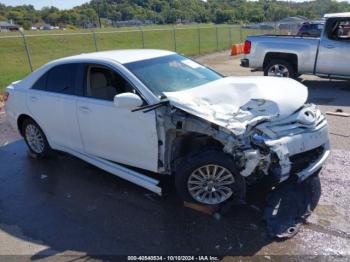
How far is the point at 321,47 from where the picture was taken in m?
Answer: 10.3

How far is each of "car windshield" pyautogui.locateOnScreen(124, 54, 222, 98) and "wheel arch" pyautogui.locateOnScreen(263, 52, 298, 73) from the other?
20.0ft

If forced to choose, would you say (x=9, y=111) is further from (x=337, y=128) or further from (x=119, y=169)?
(x=337, y=128)

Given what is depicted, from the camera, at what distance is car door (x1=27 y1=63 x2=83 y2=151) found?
203 inches

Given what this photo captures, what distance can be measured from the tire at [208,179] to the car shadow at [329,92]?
5.91m

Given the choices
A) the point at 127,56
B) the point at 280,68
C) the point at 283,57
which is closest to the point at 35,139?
the point at 127,56

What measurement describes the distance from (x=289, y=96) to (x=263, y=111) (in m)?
0.52

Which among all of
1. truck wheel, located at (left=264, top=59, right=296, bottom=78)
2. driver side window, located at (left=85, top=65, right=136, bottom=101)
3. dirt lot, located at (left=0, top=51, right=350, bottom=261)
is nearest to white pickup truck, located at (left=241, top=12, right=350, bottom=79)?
truck wheel, located at (left=264, top=59, right=296, bottom=78)

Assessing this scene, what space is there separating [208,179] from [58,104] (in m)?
A: 2.41

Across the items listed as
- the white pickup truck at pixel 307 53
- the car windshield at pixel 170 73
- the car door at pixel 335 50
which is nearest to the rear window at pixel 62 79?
the car windshield at pixel 170 73

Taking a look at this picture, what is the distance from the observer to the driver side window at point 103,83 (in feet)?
16.0

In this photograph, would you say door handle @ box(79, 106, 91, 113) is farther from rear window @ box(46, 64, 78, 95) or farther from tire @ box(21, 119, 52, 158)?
tire @ box(21, 119, 52, 158)

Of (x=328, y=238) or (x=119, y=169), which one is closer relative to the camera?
(x=328, y=238)

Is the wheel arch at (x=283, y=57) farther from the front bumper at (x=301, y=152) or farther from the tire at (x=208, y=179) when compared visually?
the tire at (x=208, y=179)

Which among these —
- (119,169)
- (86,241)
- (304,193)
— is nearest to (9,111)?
(119,169)
